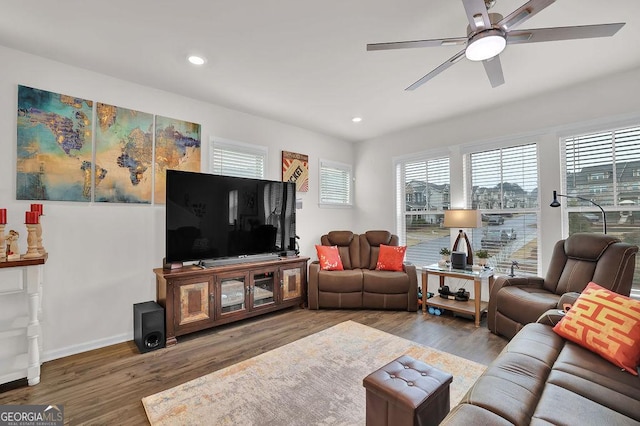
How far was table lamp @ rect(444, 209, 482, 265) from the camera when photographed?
378cm

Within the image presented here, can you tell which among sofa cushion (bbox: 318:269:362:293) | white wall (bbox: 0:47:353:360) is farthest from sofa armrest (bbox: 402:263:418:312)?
white wall (bbox: 0:47:353:360)

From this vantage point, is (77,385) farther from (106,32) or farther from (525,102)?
(525,102)

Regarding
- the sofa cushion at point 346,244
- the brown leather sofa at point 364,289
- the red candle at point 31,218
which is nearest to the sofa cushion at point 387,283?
the brown leather sofa at point 364,289

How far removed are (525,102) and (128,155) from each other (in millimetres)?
4827

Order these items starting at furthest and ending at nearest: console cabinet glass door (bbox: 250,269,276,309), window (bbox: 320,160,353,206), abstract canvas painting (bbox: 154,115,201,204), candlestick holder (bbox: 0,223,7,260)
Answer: window (bbox: 320,160,353,206)
console cabinet glass door (bbox: 250,269,276,309)
abstract canvas painting (bbox: 154,115,201,204)
candlestick holder (bbox: 0,223,7,260)

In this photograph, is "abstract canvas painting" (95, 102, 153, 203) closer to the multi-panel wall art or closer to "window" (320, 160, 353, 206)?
the multi-panel wall art

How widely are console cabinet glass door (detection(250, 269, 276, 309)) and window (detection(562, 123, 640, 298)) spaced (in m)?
3.75

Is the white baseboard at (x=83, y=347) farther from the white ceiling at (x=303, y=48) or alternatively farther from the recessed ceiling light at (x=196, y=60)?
the recessed ceiling light at (x=196, y=60)

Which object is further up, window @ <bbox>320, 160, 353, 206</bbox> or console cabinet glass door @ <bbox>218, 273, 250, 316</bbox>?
window @ <bbox>320, 160, 353, 206</bbox>

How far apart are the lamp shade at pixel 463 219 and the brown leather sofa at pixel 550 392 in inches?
83.0

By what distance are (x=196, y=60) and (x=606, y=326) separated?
3.75 meters

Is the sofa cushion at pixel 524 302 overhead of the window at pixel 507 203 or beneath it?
beneath

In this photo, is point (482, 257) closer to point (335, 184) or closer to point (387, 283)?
point (387, 283)

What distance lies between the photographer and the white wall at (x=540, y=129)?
315 centimetres
